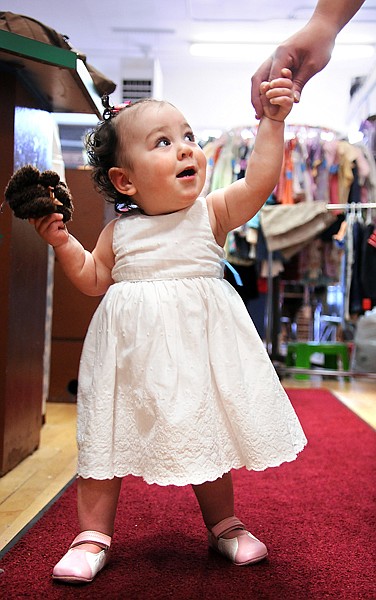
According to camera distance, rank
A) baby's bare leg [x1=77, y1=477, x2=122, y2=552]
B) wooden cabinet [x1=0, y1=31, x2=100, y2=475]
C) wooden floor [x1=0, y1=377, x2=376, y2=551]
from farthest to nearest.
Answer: wooden cabinet [x1=0, y1=31, x2=100, y2=475], wooden floor [x1=0, y1=377, x2=376, y2=551], baby's bare leg [x1=77, y1=477, x2=122, y2=552]

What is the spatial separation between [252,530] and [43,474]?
2.02 feet

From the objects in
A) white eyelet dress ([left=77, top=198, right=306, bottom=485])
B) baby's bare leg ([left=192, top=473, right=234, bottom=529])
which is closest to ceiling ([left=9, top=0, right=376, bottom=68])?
white eyelet dress ([left=77, top=198, right=306, bottom=485])

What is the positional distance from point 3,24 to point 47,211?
0.60 metres

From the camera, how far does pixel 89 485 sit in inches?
38.8

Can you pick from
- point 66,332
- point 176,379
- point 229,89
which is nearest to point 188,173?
point 176,379

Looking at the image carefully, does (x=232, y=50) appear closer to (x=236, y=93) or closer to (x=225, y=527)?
(x=236, y=93)

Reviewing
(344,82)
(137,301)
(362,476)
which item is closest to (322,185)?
(362,476)

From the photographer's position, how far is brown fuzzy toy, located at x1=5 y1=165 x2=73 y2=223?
99 centimetres

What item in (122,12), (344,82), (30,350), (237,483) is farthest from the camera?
(344,82)

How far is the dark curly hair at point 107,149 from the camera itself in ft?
3.45

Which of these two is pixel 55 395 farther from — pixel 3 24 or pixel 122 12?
pixel 122 12

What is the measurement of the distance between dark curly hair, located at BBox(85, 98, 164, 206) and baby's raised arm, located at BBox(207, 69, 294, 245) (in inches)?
6.6

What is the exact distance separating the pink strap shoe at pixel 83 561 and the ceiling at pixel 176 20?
183 inches

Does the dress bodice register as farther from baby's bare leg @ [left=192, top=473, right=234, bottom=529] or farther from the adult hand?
baby's bare leg @ [left=192, top=473, right=234, bottom=529]
